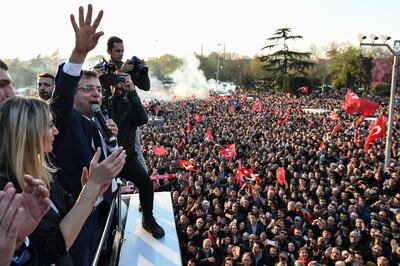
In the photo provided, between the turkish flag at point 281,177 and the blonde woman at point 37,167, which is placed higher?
the blonde woman at point 37,167

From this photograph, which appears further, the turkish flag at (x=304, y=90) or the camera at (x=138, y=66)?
the turkish flag at (x=304, y=90)

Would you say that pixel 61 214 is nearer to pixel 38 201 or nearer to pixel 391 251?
pixel 38 201

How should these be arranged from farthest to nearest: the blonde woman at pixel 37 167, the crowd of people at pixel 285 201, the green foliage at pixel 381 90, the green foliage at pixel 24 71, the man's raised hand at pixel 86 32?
the green foliage at pixel 381 90 → the green foliage at pixel 24 71 → the crowd of people at pixel 285 201 → the man's raised hand at pixel 86 32 → the blonde woman at pixel 37 167

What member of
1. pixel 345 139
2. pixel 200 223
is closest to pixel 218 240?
pixel 200 223

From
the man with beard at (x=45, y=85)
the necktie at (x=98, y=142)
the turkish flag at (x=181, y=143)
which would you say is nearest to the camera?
the necktie at (x=98, y=142)

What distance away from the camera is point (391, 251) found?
23.2 ft

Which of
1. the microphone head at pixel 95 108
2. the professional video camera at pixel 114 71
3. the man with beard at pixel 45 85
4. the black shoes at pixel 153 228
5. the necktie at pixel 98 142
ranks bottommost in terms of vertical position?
the black shoes at pixel 153 228

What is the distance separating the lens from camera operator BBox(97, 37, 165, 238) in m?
3.54

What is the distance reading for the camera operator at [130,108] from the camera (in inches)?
140

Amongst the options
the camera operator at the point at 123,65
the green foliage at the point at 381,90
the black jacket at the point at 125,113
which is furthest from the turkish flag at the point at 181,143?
the green foliage at the point at 381,90

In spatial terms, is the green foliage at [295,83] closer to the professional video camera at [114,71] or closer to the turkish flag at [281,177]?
the turkish flag at [281,177]

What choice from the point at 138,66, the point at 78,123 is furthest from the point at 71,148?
the point at 138,66

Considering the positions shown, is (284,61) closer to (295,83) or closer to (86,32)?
(295,83)

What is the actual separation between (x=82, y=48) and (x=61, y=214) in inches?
34.9
